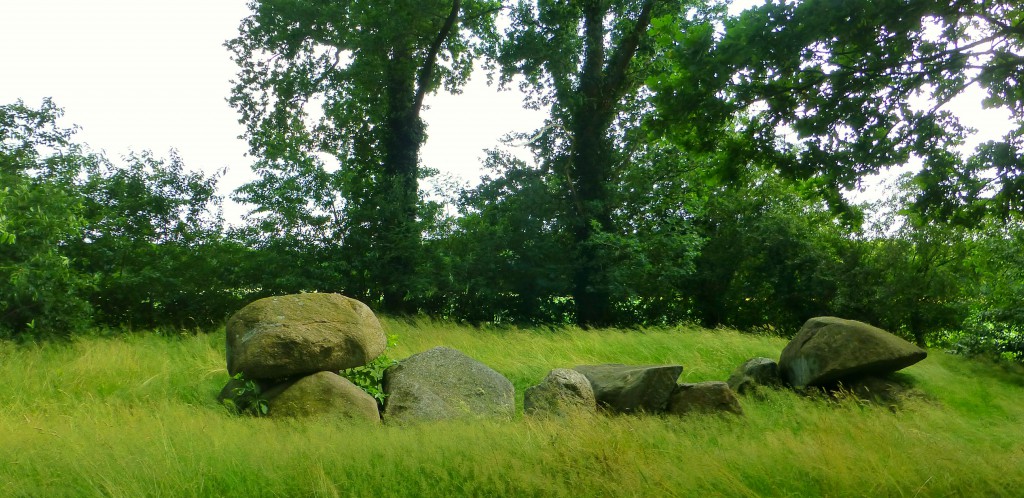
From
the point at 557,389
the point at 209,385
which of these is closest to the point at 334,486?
the point at 557,389

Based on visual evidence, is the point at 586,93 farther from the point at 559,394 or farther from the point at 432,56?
the point at 559,394

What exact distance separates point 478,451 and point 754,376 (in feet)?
20.8

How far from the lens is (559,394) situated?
10.0 meters

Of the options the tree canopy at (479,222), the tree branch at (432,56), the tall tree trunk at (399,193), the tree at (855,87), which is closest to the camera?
the tree at (855,87)

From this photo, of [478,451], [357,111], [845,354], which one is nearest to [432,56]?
[357,111]

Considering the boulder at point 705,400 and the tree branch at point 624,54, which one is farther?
the tree branch at point 624,54

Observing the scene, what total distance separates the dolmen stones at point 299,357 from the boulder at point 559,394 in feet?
6.90

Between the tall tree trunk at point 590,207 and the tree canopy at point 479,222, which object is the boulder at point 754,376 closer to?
the tree canopy at point 479,222

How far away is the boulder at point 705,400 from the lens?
10.2 metres

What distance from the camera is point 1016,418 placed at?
1185 centimetres

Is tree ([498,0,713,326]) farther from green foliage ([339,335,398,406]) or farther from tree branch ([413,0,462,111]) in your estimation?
green foliage ([339,335,398,406])

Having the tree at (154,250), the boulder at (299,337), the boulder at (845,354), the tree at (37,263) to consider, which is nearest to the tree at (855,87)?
the boulder at (845,354)

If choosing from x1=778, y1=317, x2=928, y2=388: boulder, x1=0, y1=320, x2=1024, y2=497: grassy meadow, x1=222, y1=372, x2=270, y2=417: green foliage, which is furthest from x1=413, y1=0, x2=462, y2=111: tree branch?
x1=778, y1=317, x2=928, y2=388: boulder

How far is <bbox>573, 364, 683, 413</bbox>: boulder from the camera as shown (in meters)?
10.4
